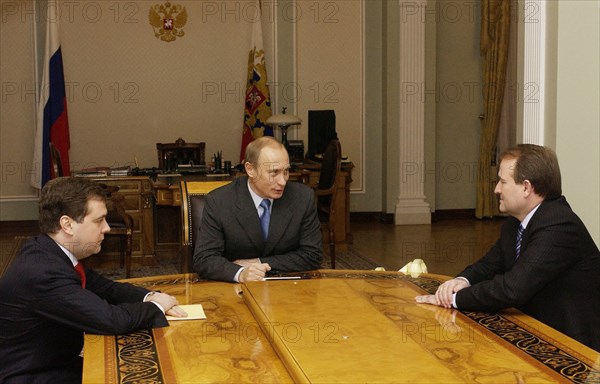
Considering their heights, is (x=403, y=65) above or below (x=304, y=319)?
above

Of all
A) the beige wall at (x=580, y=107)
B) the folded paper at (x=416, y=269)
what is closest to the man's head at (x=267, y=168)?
the folded paper at (x=416, y=269)

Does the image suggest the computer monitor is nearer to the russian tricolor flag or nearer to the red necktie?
the russian tricolor flag

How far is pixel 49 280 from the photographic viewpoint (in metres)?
2.68

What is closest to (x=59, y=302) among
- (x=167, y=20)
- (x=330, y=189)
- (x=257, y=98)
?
(x=330, y=189)

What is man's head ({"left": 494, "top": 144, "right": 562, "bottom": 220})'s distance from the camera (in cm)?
304

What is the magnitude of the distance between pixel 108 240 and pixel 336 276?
16.4 feet

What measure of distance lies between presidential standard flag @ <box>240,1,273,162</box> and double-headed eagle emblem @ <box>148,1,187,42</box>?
3.13 ft

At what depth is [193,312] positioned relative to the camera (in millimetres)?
2855

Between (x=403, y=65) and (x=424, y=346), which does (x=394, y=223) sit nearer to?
(x=403, y=65)

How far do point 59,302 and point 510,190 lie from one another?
164 cm

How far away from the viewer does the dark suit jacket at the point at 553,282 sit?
2877 millimetres

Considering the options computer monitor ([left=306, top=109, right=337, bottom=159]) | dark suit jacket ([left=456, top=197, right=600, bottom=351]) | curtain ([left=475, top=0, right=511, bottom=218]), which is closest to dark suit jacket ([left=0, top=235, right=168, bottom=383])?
dark suit jacket ([left=456, top=197, right=600, bottom=351])

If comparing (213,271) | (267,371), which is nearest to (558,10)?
(213,271)

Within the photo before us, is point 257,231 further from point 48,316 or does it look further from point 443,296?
point 48,316
